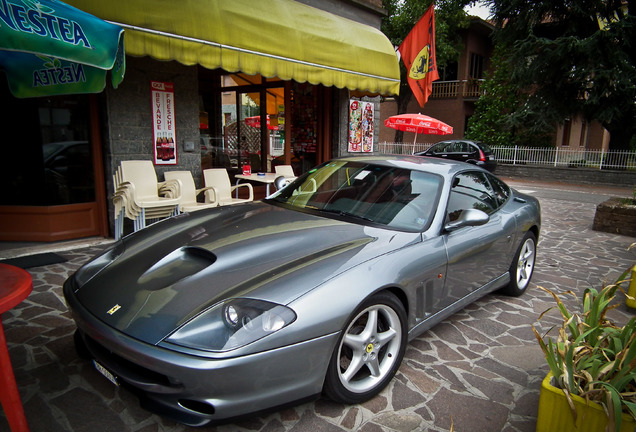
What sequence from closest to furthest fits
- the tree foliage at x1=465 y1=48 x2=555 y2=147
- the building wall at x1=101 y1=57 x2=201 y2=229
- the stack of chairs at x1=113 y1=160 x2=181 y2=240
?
1. the stack of chairs at x1=113 y1=160 x2=181 y2=240
2. the building wall at x1=101 y1=57 x2=201 y2=229
3. the tree foliage at x1=465 y1=48 x2=555 y2=147

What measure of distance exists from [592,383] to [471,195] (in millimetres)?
2053

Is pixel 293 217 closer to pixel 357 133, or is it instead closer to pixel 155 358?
pixel 155 358

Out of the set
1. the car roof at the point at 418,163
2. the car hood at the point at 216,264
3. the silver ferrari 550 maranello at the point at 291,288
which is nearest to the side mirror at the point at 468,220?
the silver ferrari 550 maranello at the point at 291,288

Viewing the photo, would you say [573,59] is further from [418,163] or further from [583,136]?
[418,163]

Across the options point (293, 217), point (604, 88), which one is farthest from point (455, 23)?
point (293, 217)

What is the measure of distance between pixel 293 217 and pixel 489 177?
2267 mm

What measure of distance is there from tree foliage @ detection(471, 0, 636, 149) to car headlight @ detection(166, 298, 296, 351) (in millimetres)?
18654

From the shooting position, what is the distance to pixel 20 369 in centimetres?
267

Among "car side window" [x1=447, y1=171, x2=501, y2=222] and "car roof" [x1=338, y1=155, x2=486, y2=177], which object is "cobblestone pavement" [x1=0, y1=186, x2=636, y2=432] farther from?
"car roof" [x1=338, y1=155, x2=486, y2=177]

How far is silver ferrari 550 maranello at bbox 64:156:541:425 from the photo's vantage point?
189cm

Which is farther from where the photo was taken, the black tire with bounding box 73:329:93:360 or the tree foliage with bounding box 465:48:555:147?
the tree foliage with bounding box 465:48:555:147

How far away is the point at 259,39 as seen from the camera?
5914 mm

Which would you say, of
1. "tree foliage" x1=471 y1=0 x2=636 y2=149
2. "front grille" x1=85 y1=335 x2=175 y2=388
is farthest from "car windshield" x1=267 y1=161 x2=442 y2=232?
"tree foliage" x1=471 y1=0 x2=636 y2=149

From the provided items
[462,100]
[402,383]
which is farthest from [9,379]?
[462,100]
